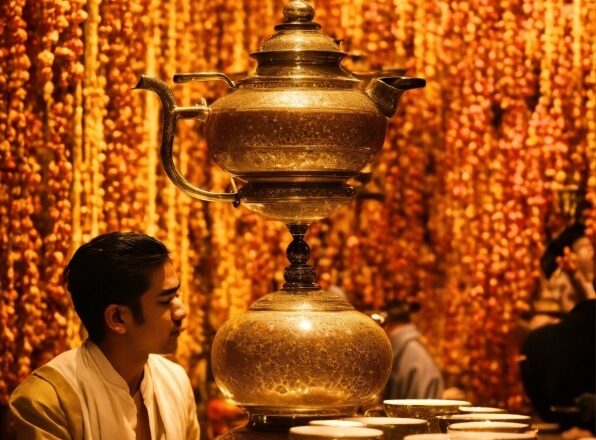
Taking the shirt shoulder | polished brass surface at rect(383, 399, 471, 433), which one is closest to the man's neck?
the shirt shoulder

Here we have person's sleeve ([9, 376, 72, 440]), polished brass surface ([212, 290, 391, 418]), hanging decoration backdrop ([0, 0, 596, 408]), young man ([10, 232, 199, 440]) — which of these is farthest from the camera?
hanging decoration backdrop ([0, 0, 596, 408])

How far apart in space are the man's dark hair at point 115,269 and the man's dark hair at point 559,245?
10.8ft

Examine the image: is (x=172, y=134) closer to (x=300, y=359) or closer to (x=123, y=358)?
(x=300, y=359)

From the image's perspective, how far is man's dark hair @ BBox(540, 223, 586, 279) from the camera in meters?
5.37

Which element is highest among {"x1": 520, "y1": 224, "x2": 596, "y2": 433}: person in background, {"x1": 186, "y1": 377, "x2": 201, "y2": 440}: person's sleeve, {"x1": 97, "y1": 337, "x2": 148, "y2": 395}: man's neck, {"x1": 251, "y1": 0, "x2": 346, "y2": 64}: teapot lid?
{"x1": 251, "y1": 0, "x2": 346, "y2": 64}: teapot lid

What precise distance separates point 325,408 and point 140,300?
21.3 inches

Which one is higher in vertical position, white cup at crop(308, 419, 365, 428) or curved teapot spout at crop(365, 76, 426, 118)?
curved teapot spout at crop(365, 76, 426, 118)

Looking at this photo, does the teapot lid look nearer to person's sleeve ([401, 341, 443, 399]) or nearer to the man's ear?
the man's ear

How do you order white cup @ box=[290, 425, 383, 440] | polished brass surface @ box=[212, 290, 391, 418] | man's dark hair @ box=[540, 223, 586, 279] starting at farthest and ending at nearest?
1. man's dark hair @ box=[540, 223, 586, 279]
2. polished brass surface @ box=[212, 290, 391, 418]
3. white cup @ box=[290, 425, 383, 440]

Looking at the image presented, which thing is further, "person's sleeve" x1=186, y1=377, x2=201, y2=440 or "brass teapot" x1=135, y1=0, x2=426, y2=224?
"person's sleeve" x1=186, y1=377, x2=201, y2=440

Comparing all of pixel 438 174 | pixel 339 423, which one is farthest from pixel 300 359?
pixel 438 174

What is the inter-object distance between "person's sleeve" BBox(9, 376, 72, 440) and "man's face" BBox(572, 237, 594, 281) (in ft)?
11.2

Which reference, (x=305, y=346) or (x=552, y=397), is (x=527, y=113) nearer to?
(x=552, y=397)

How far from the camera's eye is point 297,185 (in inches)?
77.0
